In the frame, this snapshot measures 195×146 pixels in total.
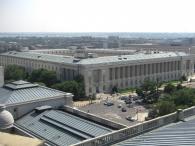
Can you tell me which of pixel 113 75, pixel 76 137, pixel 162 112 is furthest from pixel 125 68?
pixel 76 137

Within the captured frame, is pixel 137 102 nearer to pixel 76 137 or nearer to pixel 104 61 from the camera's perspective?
pixel 104 61

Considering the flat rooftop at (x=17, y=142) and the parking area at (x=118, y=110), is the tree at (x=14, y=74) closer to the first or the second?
the parking area at (x=118, y=110)

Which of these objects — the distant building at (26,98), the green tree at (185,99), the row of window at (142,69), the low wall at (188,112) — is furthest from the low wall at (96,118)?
the row of window at (142,69)

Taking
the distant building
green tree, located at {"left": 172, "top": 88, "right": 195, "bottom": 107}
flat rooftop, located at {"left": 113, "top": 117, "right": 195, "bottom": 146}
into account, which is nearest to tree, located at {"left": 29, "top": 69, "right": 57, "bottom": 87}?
green tree, located at {"left": 172, "top": 88, "right": 195, "bottom": 107}

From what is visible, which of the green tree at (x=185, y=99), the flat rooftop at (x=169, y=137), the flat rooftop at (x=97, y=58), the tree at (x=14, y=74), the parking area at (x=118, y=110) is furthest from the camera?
the tree at (x=14, y=74)

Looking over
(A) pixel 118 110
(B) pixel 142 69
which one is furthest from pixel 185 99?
(B) pixel 142 69

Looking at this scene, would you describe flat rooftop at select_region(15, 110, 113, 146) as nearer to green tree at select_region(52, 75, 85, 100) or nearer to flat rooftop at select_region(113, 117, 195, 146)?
flat rooftop at select_region(113, 117, 195, 146)

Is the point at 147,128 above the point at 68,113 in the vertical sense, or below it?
above

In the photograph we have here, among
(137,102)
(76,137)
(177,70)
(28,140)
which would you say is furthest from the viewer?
(177,70)
